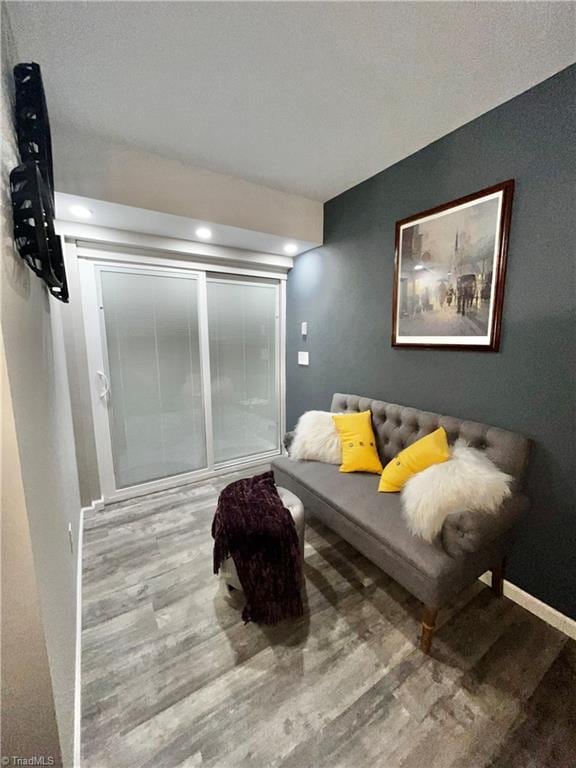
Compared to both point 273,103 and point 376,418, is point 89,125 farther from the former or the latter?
point 376,418

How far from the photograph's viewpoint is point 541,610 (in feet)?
4.95

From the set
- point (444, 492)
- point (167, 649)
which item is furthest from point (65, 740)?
point (444, 492)

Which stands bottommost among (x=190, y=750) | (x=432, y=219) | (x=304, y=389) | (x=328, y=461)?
(x=190, y=750)

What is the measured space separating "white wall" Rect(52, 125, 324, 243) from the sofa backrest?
1598 millimetres

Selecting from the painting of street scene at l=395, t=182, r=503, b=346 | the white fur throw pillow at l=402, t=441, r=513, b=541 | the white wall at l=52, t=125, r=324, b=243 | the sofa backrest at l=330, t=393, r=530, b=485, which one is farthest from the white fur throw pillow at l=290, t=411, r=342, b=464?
the white wall at l=52, t=125, r=324, b=243

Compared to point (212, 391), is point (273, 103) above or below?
above

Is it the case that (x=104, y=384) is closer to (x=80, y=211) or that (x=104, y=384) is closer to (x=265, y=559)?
→ (x=80, y=211)

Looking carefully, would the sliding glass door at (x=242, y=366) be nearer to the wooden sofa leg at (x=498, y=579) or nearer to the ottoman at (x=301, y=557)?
the ottoman at (x=301, y=557)

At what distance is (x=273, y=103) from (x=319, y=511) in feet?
7.72

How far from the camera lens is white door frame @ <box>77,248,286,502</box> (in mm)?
2285

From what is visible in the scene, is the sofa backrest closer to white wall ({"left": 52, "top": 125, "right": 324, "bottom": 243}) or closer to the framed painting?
the framed painting

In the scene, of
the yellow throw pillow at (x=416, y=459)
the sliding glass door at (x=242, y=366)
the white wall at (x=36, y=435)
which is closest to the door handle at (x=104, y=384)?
the sliding glass door at (x=242, y=366)

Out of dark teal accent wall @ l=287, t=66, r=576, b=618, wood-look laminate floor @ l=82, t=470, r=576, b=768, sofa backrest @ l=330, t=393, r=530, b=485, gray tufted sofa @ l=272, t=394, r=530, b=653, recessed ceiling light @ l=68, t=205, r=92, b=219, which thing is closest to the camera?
wood-look laminate floor @ l=82, t=470, r=576, b=768

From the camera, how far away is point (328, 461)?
219 centimetres
